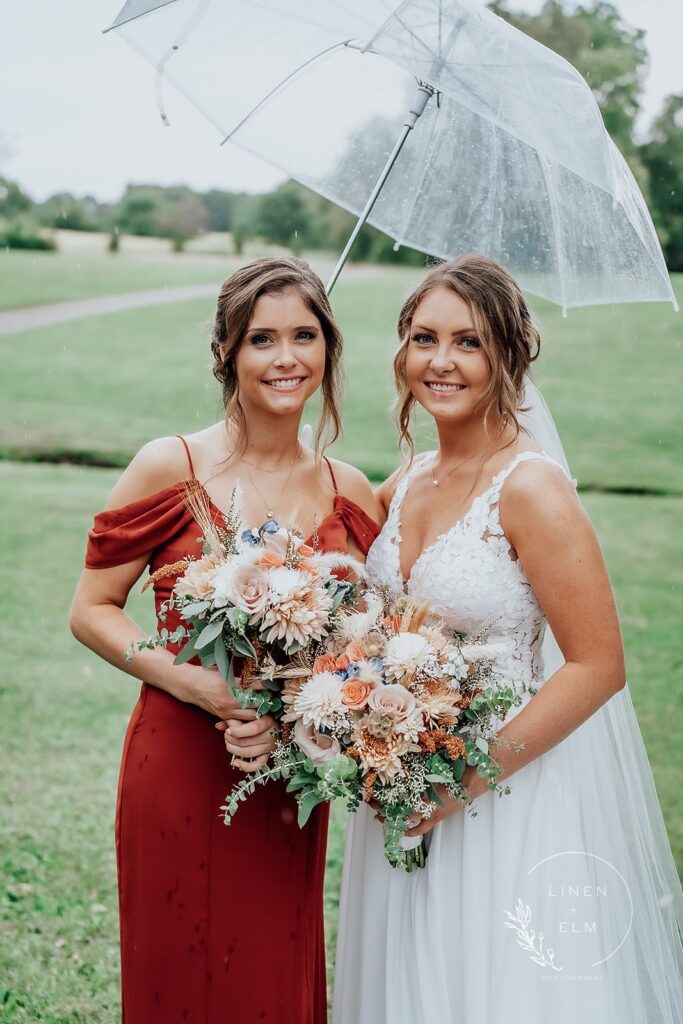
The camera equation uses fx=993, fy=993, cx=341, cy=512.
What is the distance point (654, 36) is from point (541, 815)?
26195 mm

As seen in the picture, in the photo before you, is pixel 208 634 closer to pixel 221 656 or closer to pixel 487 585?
pixel 221 656

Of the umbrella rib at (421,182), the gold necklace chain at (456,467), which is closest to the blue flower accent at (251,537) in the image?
the gold necklace chain at (456,467)

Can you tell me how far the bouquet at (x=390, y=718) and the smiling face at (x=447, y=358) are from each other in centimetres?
77

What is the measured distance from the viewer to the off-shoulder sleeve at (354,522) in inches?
126

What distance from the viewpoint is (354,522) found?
322cm

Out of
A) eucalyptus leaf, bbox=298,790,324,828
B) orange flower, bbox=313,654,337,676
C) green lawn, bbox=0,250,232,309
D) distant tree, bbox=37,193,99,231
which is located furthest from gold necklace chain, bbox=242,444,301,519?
distant tree, bbox=37,193,99,231

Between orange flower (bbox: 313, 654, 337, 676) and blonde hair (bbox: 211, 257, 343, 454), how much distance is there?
96cm

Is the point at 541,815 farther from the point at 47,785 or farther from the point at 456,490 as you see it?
the point at 47,785

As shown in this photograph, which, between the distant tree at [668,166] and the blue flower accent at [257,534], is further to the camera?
the distant tree at [668,166]

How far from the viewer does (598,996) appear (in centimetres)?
276

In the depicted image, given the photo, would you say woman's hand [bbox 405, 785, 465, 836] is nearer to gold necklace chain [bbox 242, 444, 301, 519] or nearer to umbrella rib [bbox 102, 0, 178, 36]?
gold necklace chain [bbox 242, 444, 301, 519]

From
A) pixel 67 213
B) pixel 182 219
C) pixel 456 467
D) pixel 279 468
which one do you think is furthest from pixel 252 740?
pixel 182 219

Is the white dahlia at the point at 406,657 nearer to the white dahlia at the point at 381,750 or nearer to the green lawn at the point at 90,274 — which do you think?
the white dahlia at the point at 381,750

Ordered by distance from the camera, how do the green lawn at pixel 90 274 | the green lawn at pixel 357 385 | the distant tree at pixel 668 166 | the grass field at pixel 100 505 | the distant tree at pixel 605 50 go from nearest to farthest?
1. the grass field at pixel 100 505
2. the green lawn at pixel 357 385
3. the distant tree at pixel 668 166
4. the distant tree at pixel 605 50
5. the green lawn at pixel 90 274
